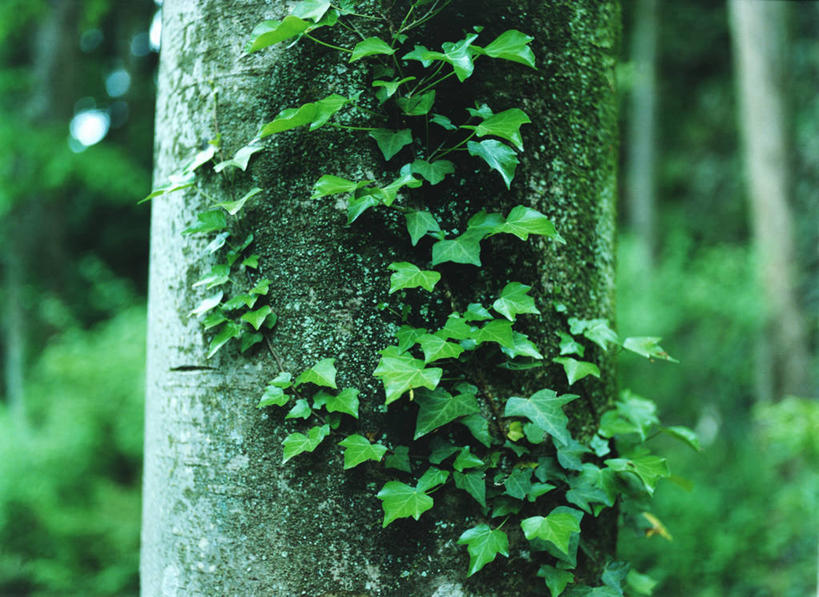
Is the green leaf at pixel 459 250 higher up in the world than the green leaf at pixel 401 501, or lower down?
higher up

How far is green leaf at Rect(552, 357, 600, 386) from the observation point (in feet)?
4.02

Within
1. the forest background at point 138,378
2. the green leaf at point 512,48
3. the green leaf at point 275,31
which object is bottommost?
the forest background at point 138,378

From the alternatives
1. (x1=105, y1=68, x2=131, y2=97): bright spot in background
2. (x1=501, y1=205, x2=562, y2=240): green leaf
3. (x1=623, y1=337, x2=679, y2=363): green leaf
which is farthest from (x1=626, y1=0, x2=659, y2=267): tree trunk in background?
(x1=105, y1=68, x2=131, y2=97): bright spot in background

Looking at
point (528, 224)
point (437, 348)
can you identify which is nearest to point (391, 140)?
point (528, 224)

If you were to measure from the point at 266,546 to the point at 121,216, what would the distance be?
511 inches

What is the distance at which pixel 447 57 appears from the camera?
1109mm

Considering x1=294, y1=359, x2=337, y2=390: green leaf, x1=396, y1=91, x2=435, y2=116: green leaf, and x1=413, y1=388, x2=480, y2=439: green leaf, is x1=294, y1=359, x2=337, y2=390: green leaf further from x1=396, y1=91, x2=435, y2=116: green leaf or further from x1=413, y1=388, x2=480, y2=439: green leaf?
x1=396, y1=91, x2=435, y2=116: green leaf

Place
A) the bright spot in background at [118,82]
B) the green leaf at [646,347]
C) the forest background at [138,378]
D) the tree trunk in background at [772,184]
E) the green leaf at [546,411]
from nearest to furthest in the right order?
the green leaf at [546,411] < the green leaf at [646,347] < the forest background at [138,378] < the tree trunk in background at [772,184] < the bright spot in background at [118,82]

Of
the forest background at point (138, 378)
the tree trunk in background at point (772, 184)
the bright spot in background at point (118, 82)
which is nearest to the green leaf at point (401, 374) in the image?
the forest background at point (138, 378)

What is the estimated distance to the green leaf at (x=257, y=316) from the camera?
45.5 inches

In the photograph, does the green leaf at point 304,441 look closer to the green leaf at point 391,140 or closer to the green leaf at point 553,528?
the green leaf at point 553,528

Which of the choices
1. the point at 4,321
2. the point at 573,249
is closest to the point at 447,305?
the point at 573,249

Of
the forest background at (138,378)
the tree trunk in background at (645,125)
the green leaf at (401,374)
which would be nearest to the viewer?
the green leaf at (401,374)

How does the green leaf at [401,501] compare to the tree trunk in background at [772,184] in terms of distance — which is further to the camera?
the tree trunk in background at [772,184]
